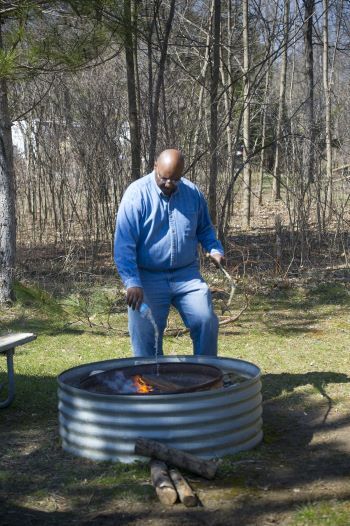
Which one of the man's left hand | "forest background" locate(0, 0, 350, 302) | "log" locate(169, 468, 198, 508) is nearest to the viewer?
"log" locate(169, 468, 198, 508)

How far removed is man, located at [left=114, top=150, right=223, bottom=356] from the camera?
4.99 meters

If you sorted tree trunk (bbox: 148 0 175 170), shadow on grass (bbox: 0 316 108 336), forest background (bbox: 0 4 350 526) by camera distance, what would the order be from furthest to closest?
tree trunk (bbox: 148 0 175 170) → shadow on grass (bbox: 0 316 108 336) → forest background (bbox: 0 4 350 526)

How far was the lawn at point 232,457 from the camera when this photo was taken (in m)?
3.71

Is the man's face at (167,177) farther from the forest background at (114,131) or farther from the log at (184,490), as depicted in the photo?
the forest background at (114,131)

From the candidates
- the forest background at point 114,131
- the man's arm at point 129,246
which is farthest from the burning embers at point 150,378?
the forest background at point 114,131

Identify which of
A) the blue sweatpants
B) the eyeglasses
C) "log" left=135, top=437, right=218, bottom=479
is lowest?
"log" left=135, top=437, right=218, bottom=479

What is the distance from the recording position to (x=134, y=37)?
1055cm

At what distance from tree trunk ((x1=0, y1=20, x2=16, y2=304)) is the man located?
468 cm

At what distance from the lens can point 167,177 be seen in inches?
196

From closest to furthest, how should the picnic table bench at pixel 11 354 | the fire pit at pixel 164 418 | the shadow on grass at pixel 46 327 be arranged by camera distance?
the fire pit at pixel 164 418, the picnic table bench at pixel 11 354, the shadow on grass at pixel 46 327

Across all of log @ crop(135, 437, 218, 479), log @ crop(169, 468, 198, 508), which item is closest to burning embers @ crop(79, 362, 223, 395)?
log @ crop(135, 437, 218, 479)

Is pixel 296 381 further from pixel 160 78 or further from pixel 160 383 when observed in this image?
pixel 160 78

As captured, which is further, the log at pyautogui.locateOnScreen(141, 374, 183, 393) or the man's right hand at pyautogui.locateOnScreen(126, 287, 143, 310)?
the man's right hand at pyautogui.locateOnScreen(126, 287, 143, 310)

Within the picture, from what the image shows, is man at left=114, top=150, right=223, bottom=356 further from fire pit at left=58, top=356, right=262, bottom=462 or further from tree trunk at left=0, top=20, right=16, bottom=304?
tree trunk at left=0, top=20, right=16, bottom=304
